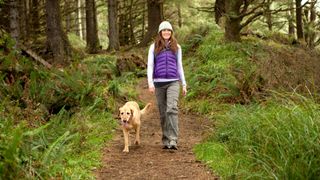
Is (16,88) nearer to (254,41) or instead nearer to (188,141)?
(188,141)

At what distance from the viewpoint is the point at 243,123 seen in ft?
24.5

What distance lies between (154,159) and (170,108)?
95 centimetres

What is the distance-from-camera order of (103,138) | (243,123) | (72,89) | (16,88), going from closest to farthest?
(243,123)
(103,138)
(16,88)
(72,89)

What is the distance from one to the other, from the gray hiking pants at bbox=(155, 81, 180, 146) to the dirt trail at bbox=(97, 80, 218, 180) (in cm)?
23

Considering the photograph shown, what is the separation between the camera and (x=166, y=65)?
26.2 feet

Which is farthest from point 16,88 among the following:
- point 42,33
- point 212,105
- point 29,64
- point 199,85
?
point 42,33

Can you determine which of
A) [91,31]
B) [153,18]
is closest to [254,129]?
[153,18]

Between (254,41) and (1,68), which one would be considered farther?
(254,41)

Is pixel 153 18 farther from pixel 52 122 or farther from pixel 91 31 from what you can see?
pixel 52 122

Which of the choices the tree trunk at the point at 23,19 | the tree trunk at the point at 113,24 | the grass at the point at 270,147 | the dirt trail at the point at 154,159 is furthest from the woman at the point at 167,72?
the tree trunk at the point at 23,19

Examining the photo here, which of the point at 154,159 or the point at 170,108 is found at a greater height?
the point at 170,108

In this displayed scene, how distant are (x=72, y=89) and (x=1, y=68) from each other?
1.52m

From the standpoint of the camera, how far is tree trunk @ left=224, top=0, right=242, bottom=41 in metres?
16.3

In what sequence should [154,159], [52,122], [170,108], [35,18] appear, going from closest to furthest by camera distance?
[154,159]
[170,108]
[52,122]
[35,18]
